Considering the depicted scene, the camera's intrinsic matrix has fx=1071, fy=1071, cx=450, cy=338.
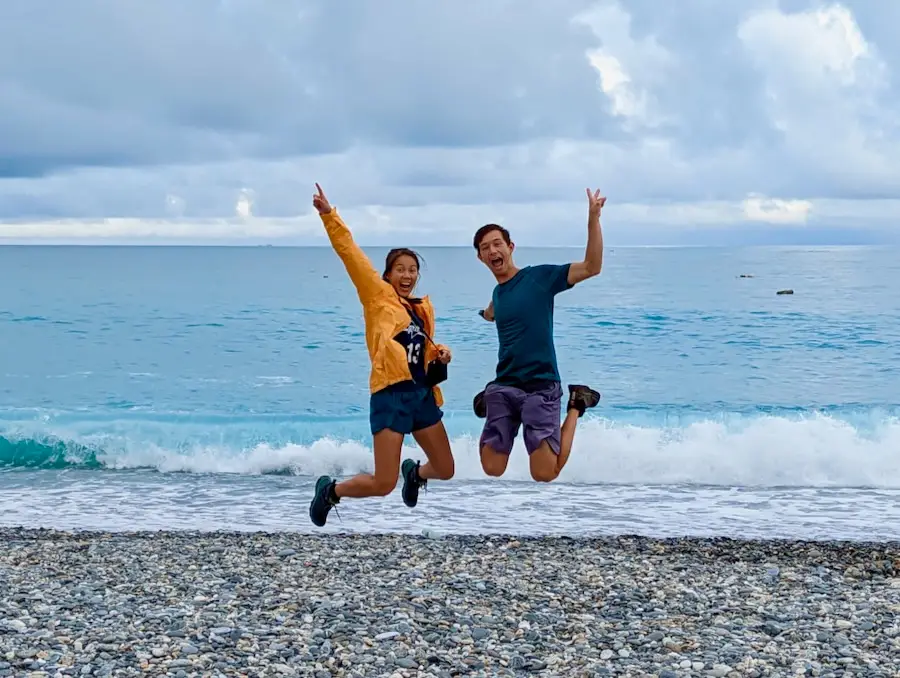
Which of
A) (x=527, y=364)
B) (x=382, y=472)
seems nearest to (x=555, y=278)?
(x=527, y=364)

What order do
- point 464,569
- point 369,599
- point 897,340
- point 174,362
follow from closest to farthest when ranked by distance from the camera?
point 369,599
point 464,569
point 174,362
point 897,340

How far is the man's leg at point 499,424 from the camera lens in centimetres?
676

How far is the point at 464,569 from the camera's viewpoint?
8609mm

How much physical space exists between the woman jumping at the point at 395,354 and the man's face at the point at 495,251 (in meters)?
0.45

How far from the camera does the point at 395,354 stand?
21.0 ft

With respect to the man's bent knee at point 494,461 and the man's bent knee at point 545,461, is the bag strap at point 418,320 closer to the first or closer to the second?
the man's bent knee at point 494,461

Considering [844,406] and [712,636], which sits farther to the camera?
[844,406]

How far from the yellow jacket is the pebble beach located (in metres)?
1.66

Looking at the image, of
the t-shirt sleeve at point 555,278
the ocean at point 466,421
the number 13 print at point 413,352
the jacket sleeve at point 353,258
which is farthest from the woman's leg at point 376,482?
the ocean at point 466,421

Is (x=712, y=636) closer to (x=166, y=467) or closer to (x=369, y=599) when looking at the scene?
(x=369, y=599)

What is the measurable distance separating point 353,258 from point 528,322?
1.14m

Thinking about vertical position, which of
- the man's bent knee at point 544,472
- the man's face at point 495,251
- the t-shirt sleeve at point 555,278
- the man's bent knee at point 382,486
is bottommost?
the man's bent knee at point 382,486

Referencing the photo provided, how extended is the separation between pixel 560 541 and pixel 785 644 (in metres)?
3.99

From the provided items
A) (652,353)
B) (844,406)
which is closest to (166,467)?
(844,406)
